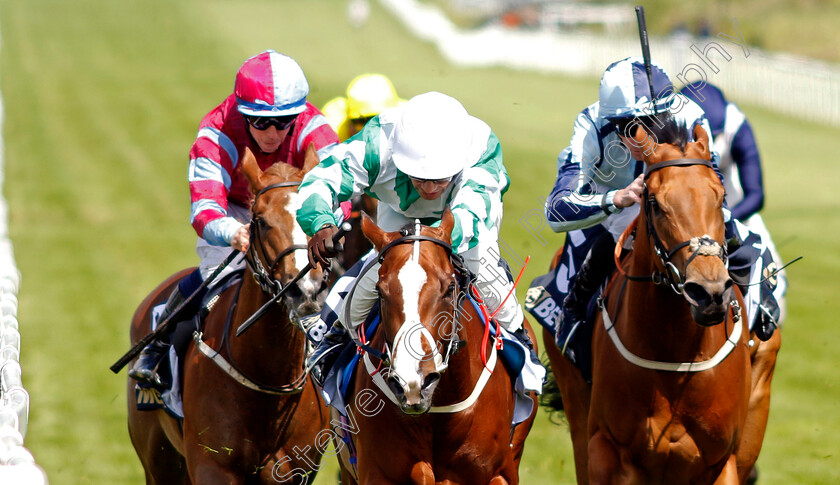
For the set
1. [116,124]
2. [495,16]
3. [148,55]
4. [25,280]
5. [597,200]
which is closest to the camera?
[597,200]

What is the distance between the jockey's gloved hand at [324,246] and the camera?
3.86m

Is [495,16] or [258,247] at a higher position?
[258,247]

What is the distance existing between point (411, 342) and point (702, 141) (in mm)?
1696

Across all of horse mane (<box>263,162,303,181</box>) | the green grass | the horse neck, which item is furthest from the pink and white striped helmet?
the green grass

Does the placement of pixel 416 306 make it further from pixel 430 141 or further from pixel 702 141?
pixel 702 141

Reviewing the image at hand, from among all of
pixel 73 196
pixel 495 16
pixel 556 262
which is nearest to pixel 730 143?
pixel 556 262

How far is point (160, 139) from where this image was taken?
73.8 ft

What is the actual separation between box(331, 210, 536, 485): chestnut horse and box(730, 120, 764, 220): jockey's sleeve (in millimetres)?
2567

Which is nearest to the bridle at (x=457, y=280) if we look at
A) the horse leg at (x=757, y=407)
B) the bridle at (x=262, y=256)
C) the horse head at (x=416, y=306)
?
the horse head at (x=416, y=306)

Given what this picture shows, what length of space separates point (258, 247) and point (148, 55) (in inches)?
1185

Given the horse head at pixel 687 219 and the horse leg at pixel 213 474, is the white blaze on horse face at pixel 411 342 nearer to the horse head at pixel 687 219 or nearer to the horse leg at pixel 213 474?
the horse head at pixel 687 219

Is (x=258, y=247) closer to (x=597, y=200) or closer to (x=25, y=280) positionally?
(x=597, y=200)

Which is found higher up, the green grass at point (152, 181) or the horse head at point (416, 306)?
the horse head at point (416, 306)

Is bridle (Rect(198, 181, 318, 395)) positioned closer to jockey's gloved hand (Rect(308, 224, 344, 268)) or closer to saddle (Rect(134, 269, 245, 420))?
saddle (Rect(134, 269, 245, 420))
